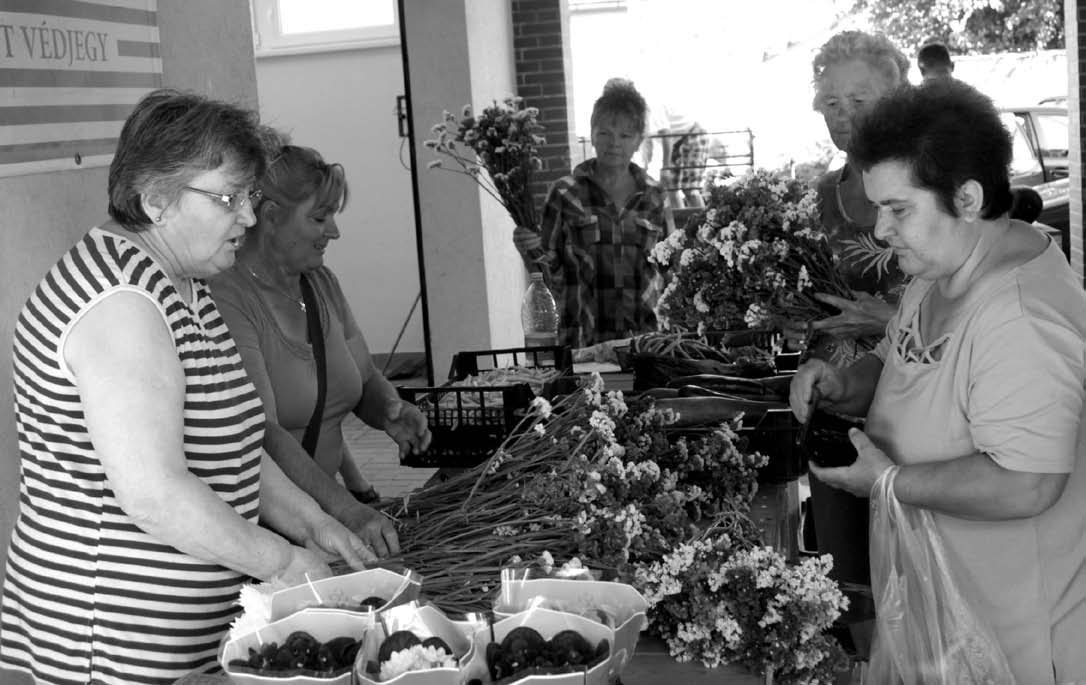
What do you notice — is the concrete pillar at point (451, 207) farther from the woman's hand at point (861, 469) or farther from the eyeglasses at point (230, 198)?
the eyeglasses at point (230, 198)

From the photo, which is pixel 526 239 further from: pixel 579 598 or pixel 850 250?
pixel 579 598

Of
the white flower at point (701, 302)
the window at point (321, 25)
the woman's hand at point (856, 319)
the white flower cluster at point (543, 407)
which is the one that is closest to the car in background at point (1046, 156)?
the window at point (321, 25)

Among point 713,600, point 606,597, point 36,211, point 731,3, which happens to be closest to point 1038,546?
point 713,600

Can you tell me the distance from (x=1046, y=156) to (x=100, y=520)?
12259 millimetres

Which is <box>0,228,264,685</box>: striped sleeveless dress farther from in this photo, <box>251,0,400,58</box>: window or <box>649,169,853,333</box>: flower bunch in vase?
<box>251,0,400,58</box>: window

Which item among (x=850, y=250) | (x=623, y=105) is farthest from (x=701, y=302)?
(x=623, y=105)

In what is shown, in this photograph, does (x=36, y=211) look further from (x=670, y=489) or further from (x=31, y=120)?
(x=670, y=489)

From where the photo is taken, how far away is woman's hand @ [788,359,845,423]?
9.78 feet

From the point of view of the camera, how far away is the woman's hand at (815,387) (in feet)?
9.78

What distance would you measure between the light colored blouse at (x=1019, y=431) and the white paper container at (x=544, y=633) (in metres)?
0.96

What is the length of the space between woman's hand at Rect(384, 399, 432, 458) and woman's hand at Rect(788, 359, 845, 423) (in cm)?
107

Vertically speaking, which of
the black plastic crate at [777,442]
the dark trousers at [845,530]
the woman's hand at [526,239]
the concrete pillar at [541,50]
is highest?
the concrete pillar at [541,50]

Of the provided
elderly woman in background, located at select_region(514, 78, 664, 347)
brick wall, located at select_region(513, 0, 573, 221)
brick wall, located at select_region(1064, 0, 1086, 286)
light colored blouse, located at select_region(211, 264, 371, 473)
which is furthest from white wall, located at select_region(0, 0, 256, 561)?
brick wall, located at select_region(1064, 0, 1086, 286)

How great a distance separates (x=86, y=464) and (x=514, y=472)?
2.83 ft
